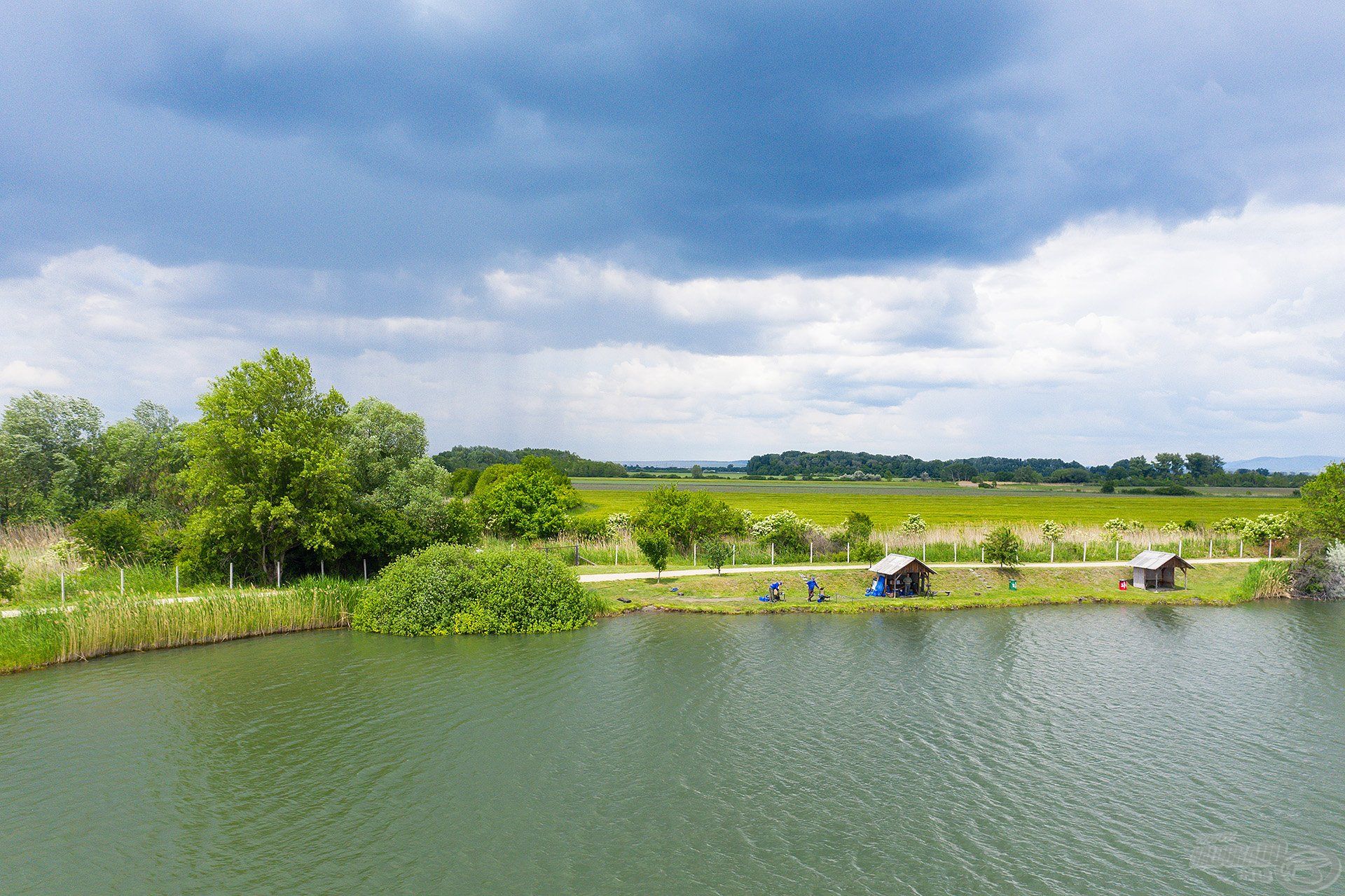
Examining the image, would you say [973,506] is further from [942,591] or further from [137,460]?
[137,460]

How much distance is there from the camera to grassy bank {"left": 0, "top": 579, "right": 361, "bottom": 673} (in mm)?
28203

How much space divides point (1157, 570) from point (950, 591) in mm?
14428

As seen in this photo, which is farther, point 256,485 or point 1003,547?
point 1003,547

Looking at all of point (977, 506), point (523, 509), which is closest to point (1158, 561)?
point (523, 509)

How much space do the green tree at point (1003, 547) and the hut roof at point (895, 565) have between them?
22.8 feet

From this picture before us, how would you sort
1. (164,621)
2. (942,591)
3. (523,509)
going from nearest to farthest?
(164,621), (942,591), (523,509)

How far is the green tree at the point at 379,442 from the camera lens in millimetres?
46031

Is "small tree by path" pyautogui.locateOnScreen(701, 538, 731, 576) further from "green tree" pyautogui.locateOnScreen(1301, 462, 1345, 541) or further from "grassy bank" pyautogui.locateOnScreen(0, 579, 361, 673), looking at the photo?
"green tree" pyautogui.locateOnScreen(1301, 462, 1345, 541)

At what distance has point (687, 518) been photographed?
178 ft

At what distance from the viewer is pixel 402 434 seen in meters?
48.7

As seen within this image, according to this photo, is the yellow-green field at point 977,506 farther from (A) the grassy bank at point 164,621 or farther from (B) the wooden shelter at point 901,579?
(A) the grassy bank at point 164,621

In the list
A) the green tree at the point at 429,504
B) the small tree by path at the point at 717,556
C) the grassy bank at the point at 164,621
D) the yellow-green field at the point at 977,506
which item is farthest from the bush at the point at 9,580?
the yellow-green field at the point at 977,506

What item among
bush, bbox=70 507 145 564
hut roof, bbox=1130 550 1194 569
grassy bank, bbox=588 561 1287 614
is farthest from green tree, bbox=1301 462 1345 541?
bush, bbox=70 507 145 564

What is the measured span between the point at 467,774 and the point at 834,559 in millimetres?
39271
